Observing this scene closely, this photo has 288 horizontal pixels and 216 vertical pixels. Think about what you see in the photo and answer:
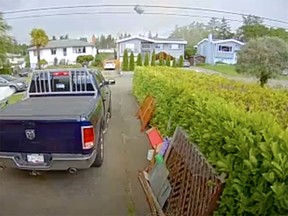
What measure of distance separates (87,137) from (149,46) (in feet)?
164

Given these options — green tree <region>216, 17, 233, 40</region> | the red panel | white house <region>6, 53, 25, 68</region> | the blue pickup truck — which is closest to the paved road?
the red panel

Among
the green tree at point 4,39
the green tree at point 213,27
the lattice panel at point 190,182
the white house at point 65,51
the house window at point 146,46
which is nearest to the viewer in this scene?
the lattice panel at point 190,182

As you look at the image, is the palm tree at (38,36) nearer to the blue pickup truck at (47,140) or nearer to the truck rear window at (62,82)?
the truck rear window at (62,82)

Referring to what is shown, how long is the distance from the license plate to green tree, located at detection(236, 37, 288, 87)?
22.3 m

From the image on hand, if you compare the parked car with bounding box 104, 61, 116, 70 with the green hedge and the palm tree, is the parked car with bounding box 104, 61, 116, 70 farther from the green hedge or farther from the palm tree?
the green hedge

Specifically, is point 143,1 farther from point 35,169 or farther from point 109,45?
point 109,45

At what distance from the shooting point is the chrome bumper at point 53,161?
4855mm

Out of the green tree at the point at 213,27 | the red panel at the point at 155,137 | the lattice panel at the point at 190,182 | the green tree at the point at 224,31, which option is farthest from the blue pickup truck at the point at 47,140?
the green tree at the point at 213,27

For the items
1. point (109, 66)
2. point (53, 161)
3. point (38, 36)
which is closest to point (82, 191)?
point (53, 161)

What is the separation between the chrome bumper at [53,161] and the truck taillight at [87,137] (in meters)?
0.16

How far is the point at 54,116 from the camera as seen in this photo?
4.86 meters

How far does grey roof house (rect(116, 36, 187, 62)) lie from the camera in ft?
168

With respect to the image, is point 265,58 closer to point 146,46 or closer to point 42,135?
point 42,135

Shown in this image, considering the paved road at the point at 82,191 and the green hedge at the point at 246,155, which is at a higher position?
the green hedge at the point at 246,155
